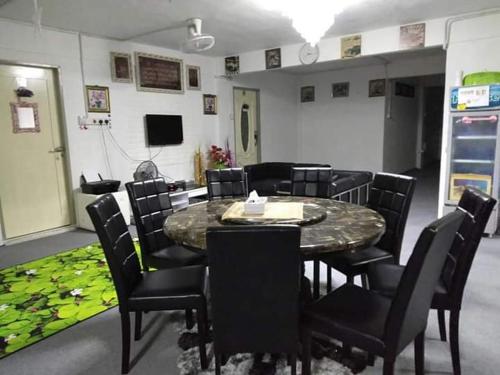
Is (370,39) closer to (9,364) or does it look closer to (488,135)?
(488,135)

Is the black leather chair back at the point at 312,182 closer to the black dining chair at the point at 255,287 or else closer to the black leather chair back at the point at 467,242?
the black leather chair back at the point at 467,242

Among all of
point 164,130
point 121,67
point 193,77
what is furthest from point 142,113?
point 193,77

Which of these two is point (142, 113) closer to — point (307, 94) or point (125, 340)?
point (125, 340)

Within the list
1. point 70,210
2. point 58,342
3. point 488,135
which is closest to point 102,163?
point 70,210

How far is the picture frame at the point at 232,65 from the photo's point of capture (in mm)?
6043

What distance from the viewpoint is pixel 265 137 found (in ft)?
25.3

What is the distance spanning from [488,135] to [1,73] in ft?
17.9

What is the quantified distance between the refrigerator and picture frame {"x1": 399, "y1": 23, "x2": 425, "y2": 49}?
80cm

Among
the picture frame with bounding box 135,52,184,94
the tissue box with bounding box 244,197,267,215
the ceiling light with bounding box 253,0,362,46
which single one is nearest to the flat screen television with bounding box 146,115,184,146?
the picture frame with bounding box 135,52,184,94

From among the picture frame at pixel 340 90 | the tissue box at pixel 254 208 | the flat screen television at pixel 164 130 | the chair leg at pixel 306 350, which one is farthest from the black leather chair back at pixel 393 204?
the picture frame at pixel 340 90

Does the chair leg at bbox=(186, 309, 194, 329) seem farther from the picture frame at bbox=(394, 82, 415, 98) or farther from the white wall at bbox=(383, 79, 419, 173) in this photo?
the picture frame at bbox=(394, 82, 415, 98)

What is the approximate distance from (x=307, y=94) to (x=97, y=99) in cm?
522

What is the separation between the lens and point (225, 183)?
10.6 feet

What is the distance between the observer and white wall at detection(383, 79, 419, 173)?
788 centimetres
